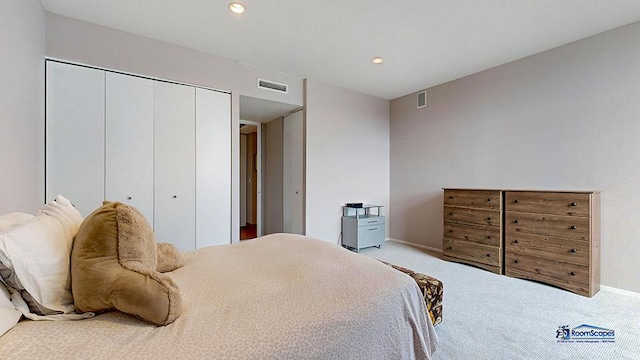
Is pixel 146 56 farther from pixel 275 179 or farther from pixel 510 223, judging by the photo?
pixel 510 223

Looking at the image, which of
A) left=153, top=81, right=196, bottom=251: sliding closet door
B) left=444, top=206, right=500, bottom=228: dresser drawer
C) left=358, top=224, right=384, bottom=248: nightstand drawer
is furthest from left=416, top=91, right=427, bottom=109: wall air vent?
left=153, top=81, right=196, bottom=251: sliding closet door

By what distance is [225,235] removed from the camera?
11.0 feet

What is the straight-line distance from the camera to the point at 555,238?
2662 mm

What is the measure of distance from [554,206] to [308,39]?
315cm

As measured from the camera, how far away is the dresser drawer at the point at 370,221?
404cm

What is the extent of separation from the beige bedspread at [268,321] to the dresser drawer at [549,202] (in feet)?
7.66

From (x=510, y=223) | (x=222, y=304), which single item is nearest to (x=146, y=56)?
(x=222, y=304)

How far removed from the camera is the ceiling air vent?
3.63m

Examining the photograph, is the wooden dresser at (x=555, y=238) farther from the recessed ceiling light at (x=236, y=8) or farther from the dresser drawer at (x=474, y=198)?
A: the recessed ceiling light at (x=236, y=8)

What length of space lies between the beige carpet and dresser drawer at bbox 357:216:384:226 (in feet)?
4.22

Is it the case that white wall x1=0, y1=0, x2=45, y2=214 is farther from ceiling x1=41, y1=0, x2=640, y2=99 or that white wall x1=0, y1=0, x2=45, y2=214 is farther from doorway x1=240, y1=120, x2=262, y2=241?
doorway x1=240, y1=120, x2=262, y2=241

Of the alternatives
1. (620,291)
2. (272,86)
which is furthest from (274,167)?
(620,291)

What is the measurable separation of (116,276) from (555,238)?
3606mm

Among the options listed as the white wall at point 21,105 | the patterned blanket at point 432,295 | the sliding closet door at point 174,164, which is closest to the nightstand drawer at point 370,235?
the patterned blanket at point 432,295
